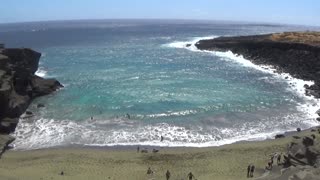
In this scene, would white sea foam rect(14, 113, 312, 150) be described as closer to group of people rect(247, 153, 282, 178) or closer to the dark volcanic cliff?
group of people rect(247, 153, 282, 178)

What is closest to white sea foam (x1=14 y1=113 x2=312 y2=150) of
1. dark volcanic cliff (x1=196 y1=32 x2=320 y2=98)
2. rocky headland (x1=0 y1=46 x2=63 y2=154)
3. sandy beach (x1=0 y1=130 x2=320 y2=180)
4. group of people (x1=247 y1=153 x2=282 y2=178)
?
rocky headland (x1=0 y1=46 x2=63 y2=154)

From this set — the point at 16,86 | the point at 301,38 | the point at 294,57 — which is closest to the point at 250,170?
the point at 16,86

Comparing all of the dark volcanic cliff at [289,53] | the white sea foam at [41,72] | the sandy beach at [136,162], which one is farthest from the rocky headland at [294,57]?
the white sea foam at [41,72]

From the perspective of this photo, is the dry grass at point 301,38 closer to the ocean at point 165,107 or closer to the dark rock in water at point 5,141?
the ocean at point 165,107

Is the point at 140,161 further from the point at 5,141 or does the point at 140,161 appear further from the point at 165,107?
the point at 165,107

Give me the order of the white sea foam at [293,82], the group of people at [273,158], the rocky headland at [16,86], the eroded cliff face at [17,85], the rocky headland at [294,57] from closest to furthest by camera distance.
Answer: the rocky headland at [294,57], the group of people at [273,158], the rocky headland at [16,86], the eroded cliff face at [17,85], the white sea foam at [293,82]
